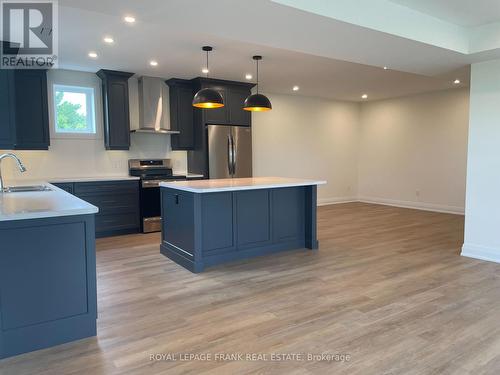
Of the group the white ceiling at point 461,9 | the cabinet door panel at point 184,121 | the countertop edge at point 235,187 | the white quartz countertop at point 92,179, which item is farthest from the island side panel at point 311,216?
the white quartz countertop at point 92,179

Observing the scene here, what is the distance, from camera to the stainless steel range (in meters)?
5.84

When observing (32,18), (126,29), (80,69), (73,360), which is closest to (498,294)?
(73,360)

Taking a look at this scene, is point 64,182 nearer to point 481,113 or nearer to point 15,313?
point 15,313

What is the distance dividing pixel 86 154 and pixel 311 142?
16.1 feet

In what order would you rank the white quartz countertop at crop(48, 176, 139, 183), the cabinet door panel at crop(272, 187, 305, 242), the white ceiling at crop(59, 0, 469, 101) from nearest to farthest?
1. the white ceiling at crop(59, 0, 469, 101)
2. the cabinet door panel at crop(272, 187, 305, 242)
3. the white quartz countertop at crop(48, 176, 139, 183)

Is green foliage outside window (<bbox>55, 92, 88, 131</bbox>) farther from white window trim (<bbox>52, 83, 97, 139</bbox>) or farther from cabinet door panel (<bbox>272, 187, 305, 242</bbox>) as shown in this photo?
cabinet door panel (<bbox>272, 187, 305, 242</bbox>)

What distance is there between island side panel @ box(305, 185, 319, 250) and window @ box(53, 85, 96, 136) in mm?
3661

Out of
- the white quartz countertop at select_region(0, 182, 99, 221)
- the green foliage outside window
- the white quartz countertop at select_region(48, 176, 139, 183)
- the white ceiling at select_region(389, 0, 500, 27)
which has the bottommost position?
the white quartz countertop at select_region(0, 182, 99, 221)

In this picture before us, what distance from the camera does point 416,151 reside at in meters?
8.04

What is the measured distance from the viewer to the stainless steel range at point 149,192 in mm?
5836

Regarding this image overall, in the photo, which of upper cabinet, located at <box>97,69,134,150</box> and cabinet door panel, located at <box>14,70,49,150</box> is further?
upper cabinet, located at <box>97,69,134,150</box>

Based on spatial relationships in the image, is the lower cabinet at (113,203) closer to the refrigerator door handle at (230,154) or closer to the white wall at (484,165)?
the refrigerator door handle at (230,154)

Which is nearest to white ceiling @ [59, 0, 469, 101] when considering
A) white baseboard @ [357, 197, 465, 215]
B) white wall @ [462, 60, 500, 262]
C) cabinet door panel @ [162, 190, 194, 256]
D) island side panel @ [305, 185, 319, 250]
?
white wall @ [462, 60, 500, 262]

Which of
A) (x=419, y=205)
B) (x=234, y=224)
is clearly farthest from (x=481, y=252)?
(x=419, y=205)
